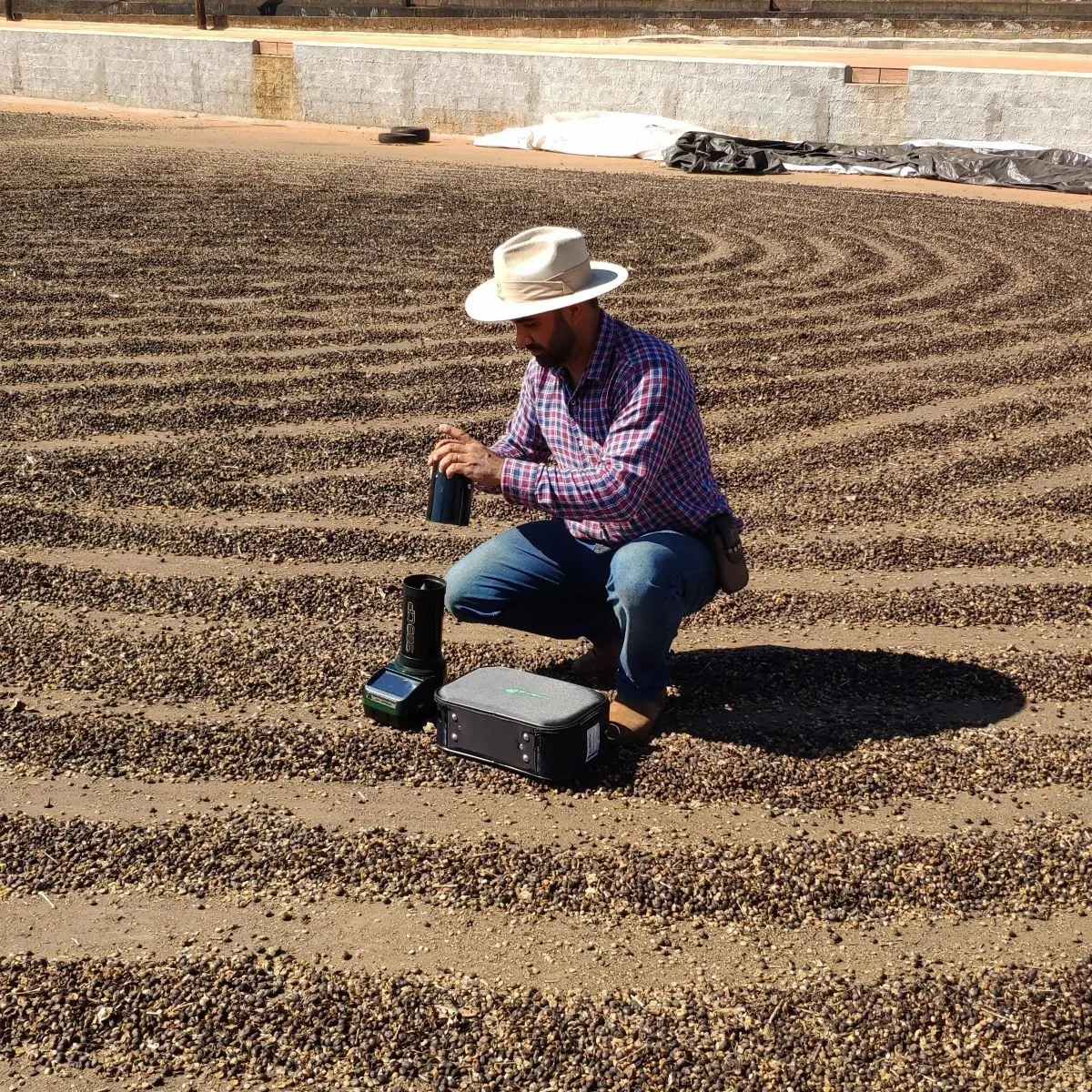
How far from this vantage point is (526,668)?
15.5 ft

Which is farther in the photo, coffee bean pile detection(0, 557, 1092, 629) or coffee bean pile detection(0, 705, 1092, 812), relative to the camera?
coffee bean pile detection(0, 557, 1092, 629)

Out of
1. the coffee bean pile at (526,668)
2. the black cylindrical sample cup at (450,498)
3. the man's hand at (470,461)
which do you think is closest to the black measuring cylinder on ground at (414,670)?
the coffee bean pile at (526,668)

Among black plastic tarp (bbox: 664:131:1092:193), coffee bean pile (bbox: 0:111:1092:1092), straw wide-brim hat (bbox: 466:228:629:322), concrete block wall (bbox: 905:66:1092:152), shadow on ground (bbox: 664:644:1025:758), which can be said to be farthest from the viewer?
concrete block wall (bbox: 905:66:1092:152)

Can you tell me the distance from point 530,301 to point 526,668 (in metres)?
1.40

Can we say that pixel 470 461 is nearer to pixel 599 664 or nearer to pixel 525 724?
pixel 525 724

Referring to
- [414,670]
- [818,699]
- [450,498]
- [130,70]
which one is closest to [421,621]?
[414,670]

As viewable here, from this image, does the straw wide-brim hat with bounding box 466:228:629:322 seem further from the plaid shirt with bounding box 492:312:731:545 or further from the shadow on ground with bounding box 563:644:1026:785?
the shadow on ground with bounding box 563:644:1026:785

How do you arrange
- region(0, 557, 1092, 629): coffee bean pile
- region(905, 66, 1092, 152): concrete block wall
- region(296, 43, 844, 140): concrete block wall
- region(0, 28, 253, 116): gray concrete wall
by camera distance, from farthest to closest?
region(0, 28, 253, 116): gray concrete wall
region(296, 43, 844, 140): concrete block wall
region(905, 66, 1092, 152): concrete block wall
region(0, 557, 1092, 629): coffee bean pile

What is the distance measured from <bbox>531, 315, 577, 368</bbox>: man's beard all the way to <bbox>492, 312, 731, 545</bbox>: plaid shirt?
7cm

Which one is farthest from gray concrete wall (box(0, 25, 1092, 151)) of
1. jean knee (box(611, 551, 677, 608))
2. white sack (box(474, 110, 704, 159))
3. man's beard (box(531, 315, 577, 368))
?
jean knee (box(611, 551, 677, 608))

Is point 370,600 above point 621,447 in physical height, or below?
below

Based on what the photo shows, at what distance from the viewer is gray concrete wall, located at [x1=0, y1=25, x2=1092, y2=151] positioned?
17.8 m

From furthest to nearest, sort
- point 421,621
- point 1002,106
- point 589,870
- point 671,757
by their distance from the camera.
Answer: point 1002,106
point 421,621
point 671,757
point 589,870

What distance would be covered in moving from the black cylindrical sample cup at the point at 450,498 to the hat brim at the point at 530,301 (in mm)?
473
